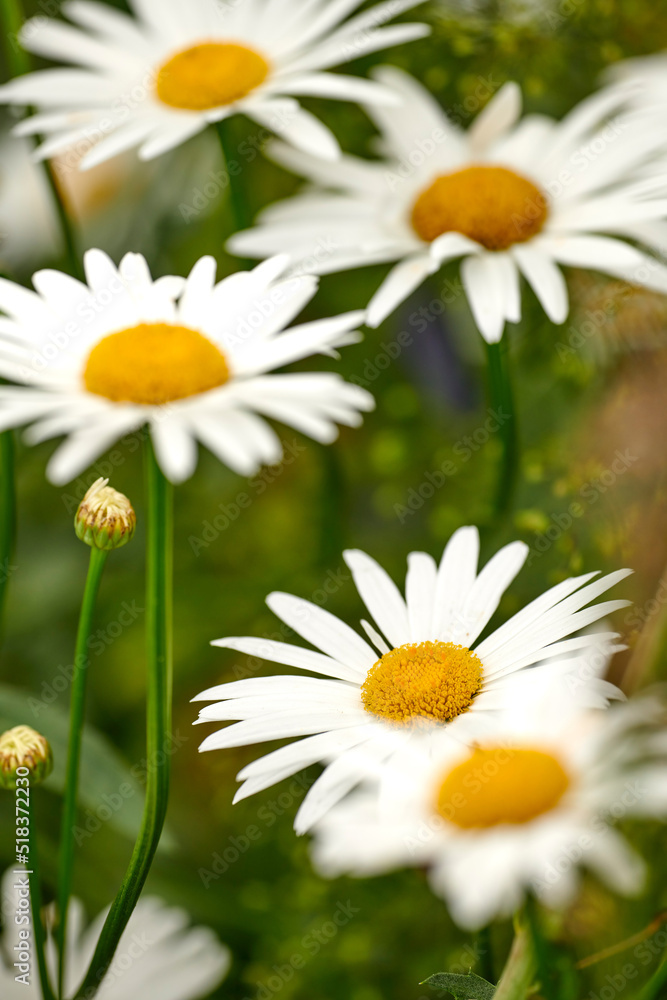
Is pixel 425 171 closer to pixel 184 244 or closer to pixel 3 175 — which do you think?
pixel 184 244

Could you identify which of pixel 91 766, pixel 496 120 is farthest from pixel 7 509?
pixel 496 120

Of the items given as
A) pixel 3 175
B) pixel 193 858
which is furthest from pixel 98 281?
→ pixel 3 175

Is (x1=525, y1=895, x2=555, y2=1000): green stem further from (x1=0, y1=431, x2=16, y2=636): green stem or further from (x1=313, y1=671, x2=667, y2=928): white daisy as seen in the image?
(x1=0, y1=431, x2=16, y2=636): green stem

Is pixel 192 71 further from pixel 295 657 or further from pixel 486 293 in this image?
pixel 295 657

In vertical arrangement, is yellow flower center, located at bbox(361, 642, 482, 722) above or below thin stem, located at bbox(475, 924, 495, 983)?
above

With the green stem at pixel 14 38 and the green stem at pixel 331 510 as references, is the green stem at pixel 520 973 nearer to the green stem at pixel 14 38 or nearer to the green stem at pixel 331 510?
the green stem at pixel 331 510

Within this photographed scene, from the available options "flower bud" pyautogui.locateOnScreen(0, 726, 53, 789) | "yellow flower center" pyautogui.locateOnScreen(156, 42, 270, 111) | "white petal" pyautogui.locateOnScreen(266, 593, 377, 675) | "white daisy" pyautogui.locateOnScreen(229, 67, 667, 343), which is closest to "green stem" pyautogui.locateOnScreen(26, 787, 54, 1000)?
"flower bud" pyautogui.locateOnScreen(0, 726, 53, 789)
